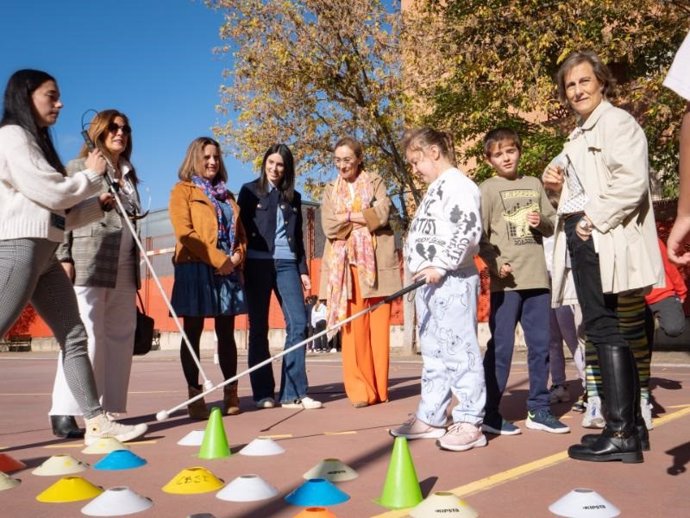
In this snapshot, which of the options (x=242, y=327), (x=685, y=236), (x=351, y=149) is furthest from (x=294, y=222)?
(x=242, y=327)

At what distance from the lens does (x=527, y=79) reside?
1330cm

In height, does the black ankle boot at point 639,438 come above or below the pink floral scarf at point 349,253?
below

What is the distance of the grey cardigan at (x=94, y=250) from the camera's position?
518 centimetres

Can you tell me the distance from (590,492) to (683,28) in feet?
40.1

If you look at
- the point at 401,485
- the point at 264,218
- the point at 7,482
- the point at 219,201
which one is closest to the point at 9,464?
the point at 7,482

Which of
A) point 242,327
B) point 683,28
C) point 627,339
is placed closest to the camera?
point 627,339

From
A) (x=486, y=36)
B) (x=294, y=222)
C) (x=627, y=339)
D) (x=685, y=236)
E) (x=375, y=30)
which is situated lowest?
(x=627, y=339)

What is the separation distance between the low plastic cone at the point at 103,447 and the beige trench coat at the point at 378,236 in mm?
2744

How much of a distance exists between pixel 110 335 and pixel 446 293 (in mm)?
2492

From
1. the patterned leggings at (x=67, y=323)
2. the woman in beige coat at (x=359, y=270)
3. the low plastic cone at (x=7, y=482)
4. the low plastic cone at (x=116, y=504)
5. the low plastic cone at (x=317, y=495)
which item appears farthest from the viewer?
the woman in beige coat at (x=359, y=270)

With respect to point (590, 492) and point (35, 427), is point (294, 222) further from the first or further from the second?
point (590, 492)

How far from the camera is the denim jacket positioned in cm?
666

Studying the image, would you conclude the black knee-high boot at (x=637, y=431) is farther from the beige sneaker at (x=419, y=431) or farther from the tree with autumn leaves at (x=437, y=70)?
the tree with autumn leaves at (x=437, y=70)

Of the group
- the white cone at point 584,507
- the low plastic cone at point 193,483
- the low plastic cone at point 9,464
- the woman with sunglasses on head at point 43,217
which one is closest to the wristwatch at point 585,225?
the white cone at point 584,507
